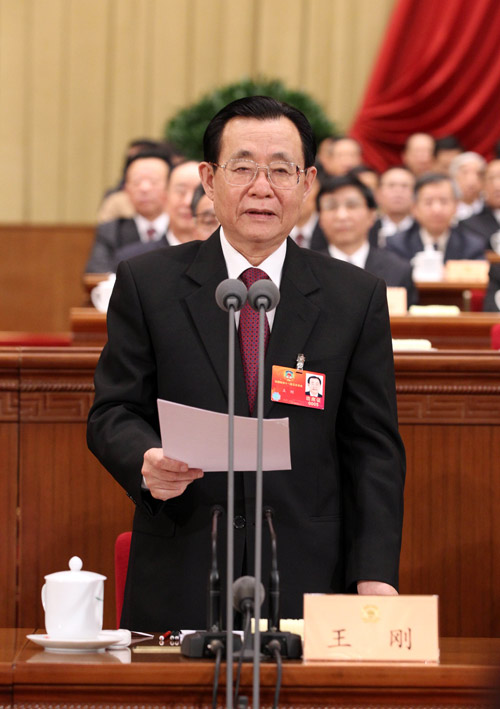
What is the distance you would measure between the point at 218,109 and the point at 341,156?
1097 millimetres

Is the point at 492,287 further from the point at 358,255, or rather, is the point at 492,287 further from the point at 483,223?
the point at 483,223

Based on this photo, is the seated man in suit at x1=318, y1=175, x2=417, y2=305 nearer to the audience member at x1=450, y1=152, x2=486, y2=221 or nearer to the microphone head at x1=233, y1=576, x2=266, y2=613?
the audience member at x1=450, y1=152, x2=486, y2=221

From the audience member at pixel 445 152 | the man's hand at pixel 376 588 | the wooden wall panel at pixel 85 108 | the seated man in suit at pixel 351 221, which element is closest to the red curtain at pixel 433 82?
the audience member at pixel 445 152

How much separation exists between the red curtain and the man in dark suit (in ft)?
26.8

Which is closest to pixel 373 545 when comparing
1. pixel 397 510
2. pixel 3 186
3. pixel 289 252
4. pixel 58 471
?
pixel 397 510

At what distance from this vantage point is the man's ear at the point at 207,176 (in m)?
2.10

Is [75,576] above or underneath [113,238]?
underneath

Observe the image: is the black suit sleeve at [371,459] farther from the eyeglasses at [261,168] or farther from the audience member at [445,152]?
the audience member at [445,152]

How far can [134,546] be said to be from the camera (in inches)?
80.7

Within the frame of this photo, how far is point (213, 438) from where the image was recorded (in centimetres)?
164

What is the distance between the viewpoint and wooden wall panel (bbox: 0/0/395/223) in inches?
388

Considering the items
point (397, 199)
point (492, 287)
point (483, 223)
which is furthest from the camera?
point (397, 199)

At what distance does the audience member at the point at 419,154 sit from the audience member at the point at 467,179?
41 cm

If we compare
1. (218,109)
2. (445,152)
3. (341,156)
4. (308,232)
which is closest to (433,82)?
(445,152)
